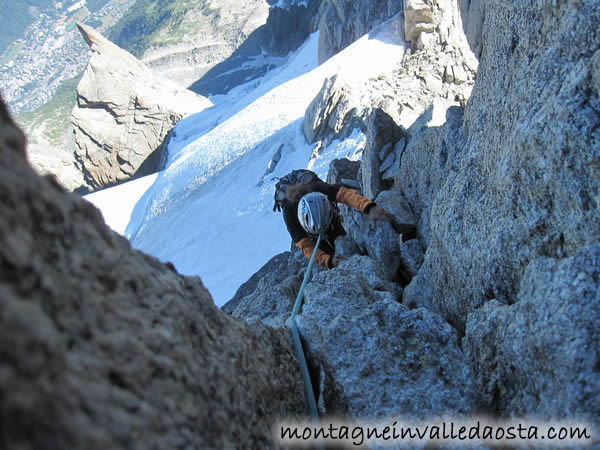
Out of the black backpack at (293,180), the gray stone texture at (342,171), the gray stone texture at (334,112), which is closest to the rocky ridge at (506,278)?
the black backpack at (293,180)

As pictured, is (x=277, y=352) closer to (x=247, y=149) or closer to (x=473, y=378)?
(x=473, y=378)

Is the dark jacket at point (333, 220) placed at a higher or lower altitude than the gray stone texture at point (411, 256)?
higher

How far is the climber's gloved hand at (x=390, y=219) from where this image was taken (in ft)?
19.6

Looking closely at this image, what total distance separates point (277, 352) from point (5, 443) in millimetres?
1661

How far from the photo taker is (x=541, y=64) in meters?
2.85

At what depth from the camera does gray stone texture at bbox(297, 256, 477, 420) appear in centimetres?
225

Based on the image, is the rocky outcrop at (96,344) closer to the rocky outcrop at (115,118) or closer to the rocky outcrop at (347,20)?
the rocky outcrop at (347,20)

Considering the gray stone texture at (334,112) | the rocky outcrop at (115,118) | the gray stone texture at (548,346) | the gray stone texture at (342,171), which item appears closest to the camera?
the gray stone texture at (548,346)

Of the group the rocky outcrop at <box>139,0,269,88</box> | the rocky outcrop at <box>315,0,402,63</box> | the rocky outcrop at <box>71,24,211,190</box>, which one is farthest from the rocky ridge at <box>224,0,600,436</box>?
the rocky outcrop at <box>139,0,269,88</box>

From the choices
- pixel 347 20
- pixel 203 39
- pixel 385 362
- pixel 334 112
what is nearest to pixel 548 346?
pixel 385 362

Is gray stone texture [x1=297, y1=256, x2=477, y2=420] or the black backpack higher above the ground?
the black backpack

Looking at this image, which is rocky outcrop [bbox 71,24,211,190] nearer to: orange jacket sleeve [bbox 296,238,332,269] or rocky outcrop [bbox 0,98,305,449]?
orange jacket sleeve [bbox 296,238,332,269]

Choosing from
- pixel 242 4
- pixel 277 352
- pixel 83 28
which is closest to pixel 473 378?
pixel 277 352

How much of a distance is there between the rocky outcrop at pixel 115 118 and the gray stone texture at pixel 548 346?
54.3 meters
